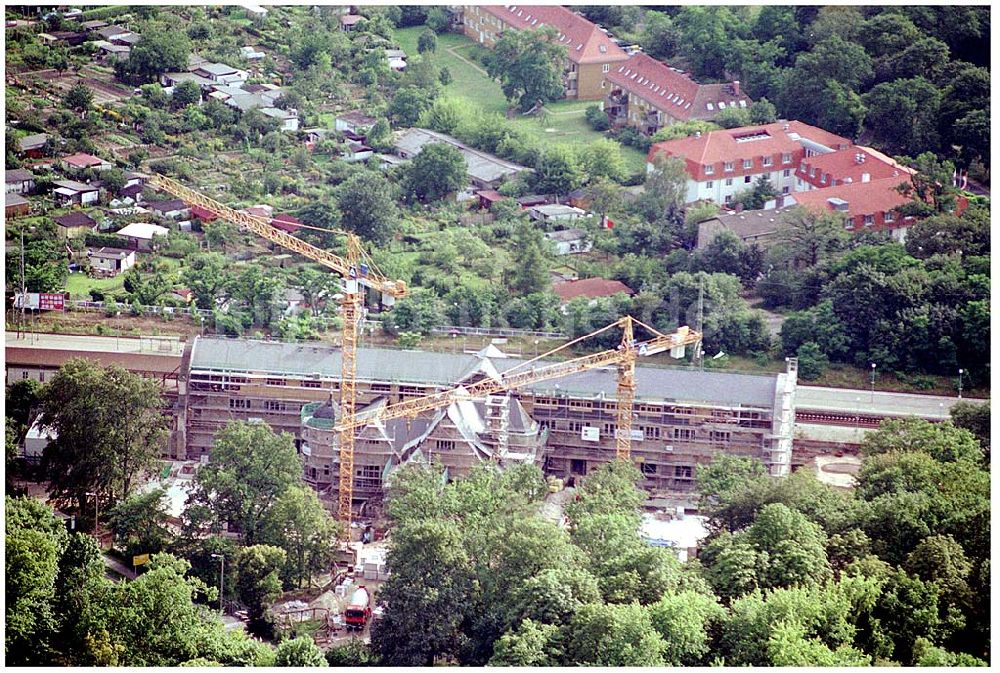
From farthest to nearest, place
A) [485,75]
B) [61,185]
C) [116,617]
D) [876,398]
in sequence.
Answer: [485,75], [61,185], [876,398], [116,617]

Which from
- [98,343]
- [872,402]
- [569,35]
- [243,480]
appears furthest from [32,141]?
[872,402]

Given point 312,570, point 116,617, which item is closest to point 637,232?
point 312,570

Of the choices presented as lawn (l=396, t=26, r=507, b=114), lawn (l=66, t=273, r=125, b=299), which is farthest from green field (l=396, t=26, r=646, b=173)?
lawn (l=66, t=273, r=125, b=299)

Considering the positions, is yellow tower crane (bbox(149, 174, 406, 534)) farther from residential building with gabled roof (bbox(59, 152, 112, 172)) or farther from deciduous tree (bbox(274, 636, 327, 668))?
deciduous tree (bbox(274, 636, 327, 668))

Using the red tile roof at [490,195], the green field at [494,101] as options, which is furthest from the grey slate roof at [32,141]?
the green field at [494,101]

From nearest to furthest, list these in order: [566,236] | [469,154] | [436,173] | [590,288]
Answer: [590,288], [566,236], [436,173], [469,154]

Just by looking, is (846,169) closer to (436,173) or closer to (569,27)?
(436,173)

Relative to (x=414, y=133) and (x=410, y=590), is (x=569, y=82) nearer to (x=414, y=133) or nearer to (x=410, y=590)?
(x=414, y=133)
